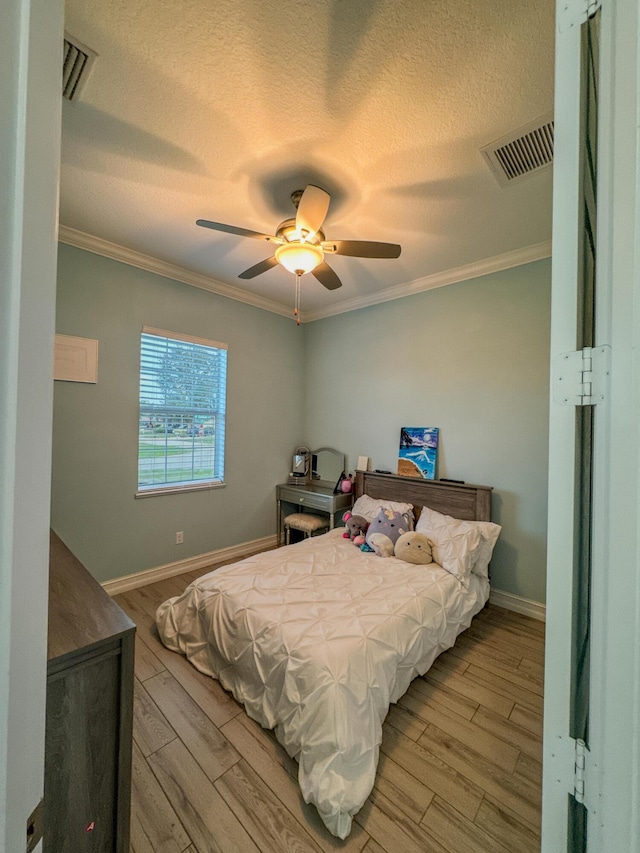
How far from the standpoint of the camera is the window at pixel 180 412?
2.91 meters

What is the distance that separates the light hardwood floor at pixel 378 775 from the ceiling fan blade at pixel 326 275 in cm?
250

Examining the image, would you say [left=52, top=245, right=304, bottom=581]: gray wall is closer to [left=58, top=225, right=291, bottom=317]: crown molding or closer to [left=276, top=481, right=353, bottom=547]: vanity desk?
[left=58, top=225, right=291, bottom=317]: crown molding

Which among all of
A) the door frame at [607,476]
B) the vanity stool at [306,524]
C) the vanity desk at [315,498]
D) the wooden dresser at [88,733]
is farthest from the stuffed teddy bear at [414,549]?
the wooden dresser at [88,733]

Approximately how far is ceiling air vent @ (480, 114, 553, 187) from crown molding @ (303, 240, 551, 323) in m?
0.87

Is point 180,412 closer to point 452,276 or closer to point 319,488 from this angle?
point 319,488

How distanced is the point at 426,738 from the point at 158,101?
308cm

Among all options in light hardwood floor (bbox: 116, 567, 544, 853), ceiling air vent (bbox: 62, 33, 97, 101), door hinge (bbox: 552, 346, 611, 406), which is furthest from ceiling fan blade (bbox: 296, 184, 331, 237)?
light hardwood floor (bbox: 116, 567, 544, 853)

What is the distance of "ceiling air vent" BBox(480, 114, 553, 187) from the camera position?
4.91 feet

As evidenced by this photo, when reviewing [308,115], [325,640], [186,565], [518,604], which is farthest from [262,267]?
[518,604]

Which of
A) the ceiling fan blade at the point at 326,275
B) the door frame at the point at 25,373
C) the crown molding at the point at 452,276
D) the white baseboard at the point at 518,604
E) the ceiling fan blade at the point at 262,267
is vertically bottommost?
the white baseboard at the point at 518,604

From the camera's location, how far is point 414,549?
2.33m

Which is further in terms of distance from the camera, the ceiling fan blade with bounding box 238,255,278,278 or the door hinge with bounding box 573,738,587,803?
the ceiling fan blade with bounding box 238,255,278,278

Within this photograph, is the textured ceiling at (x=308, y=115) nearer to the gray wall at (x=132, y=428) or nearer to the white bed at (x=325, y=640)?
the gray wall at (x=132, y=428)

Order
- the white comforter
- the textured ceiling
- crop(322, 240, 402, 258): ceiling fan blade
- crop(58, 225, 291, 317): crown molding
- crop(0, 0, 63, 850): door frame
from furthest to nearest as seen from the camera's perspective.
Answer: crop(58, 225, 291, 317): crown molding → crop(322, 240, 402, 258): ceiling fan blade → the white comforter → the textured ceiling → crop(0, 0, 63, 850): door frame
